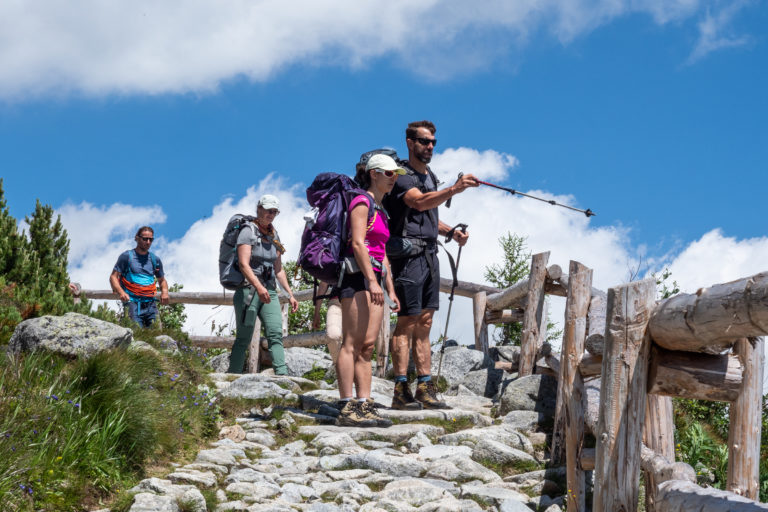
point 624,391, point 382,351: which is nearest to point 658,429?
point 624,391

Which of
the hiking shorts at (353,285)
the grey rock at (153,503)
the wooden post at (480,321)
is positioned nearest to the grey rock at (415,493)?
the grey rock at (153,503)

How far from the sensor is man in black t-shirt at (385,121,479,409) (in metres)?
7.64

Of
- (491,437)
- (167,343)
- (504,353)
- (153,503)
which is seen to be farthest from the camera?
(504,353)

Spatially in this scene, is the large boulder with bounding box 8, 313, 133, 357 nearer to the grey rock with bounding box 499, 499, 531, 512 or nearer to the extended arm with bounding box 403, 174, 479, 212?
the extended arm with bounding box 403, 174, 479, 212

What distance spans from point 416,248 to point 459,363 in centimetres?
416

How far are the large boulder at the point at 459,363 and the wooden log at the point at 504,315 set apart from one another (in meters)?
0.88

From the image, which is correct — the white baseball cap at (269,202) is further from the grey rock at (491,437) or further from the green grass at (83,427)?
the grey rock at (491,437)

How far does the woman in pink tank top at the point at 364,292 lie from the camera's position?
6.97 m

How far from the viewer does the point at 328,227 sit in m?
7.30

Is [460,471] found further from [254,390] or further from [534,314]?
[534,314]

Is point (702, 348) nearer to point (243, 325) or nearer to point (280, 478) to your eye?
point (280, 478)

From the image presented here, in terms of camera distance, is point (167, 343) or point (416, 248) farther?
point (167, 343)

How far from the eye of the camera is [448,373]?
446 inches

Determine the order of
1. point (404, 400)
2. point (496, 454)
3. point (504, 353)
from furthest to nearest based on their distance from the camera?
point (504, 353) → point (404, 400) → point (496, 454)
